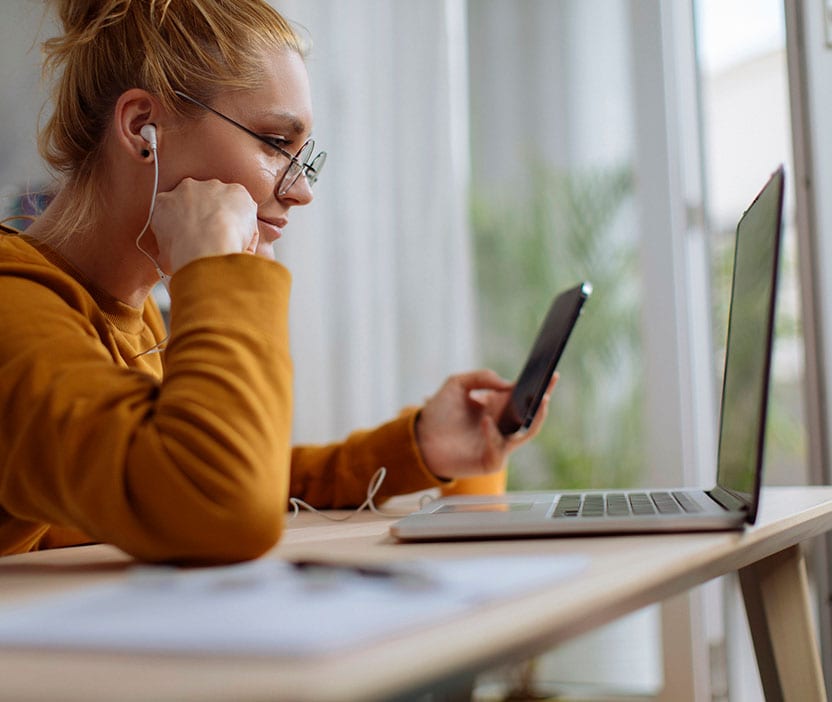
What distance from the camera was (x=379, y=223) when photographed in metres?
2.40

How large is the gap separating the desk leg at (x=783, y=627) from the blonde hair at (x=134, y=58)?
2.56 ft

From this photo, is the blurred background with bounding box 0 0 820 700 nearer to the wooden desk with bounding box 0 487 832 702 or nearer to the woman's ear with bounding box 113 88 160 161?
the woman's ear with bounding box 113 88 160 161

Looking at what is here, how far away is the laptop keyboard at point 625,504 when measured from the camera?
0.76 meters

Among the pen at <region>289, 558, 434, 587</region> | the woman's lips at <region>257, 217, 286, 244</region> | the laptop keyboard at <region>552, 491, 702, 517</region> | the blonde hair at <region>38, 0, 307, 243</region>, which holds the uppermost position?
the blonde hair at <region>38, 0, 307, 243</region>

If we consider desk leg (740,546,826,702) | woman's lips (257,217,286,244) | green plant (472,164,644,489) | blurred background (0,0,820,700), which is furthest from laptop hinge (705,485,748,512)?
green plant (472,164,644,489)

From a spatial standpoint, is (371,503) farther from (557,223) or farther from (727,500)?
(557,223)

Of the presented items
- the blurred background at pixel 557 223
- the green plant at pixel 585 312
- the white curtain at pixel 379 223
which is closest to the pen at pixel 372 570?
the blurred background at pixel 557 223

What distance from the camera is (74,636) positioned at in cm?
38

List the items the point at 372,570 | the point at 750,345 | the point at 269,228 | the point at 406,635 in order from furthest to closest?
1. the point at 269,228
2. the point at 750,345
3. the point at 372,570
4. the point at 406,635

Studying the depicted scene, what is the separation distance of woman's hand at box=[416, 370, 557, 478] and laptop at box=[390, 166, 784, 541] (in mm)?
258

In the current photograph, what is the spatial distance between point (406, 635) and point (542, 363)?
82 centimetres

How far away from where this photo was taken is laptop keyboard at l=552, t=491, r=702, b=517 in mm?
756

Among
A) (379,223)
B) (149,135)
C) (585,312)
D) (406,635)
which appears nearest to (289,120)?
(149,135)

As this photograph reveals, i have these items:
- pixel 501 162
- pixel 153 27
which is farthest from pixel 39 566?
pixel 501 162
